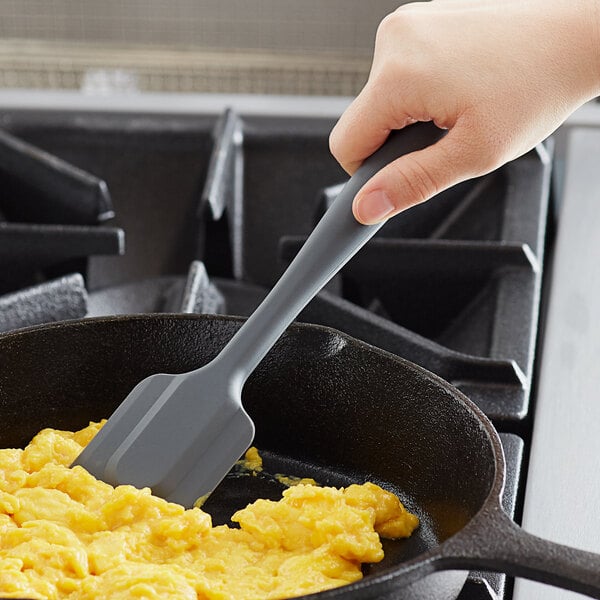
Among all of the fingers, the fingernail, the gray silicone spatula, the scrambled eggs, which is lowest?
the scrambled eggs

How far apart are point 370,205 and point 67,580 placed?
31 cm

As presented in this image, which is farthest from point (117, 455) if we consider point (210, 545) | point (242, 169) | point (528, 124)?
point (242, 169)

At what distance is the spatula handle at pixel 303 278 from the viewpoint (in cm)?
70

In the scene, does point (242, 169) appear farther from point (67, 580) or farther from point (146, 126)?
point (67, 580)

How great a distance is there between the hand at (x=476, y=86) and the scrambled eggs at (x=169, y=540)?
0.67 feet

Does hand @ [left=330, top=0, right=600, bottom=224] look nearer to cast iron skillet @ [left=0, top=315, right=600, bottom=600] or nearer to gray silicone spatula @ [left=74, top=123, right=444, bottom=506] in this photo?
gray silicone spatula @ [left=74, top=123, right=444, bottom=506]

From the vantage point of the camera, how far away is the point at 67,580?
0.58 meters

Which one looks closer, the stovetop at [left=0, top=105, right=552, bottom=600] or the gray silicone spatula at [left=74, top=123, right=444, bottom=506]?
the gray silicone spatula at [left=74, top=123, right=444, bottom=506]

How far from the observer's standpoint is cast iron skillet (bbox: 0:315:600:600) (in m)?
0.68

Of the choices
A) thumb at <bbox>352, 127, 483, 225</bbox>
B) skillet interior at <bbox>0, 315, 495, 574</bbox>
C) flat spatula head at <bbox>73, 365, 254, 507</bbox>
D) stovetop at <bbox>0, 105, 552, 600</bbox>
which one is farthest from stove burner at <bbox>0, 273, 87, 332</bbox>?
thumb at <bbox>352, 127, 483, 225</bbox>

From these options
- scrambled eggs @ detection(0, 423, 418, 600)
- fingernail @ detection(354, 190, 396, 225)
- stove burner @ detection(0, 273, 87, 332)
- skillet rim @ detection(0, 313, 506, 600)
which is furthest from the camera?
stove burner @ detection(0, 273, 87, 332)

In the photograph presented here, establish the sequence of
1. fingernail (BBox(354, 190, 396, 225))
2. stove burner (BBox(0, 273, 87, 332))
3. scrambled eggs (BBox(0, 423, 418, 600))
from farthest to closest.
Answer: stove burner (BBox(0, 273, 87, 332)) < fingernail (BBox(354, 190, 396, 225)) < scrambled eggs (BBox(0, 423, 418, 600))

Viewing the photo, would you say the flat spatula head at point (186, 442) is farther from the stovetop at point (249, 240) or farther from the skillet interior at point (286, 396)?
the stovetop at point (249, 240)

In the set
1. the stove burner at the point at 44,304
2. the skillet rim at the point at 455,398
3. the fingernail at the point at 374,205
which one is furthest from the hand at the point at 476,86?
the stove burner at the point at 44,304
